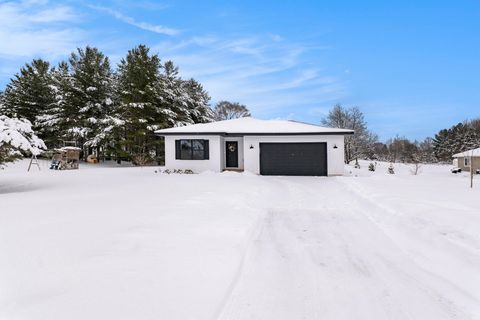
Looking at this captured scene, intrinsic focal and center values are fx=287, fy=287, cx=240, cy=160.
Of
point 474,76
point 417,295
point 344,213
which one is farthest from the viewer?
point 474,76

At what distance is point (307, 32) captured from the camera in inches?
704

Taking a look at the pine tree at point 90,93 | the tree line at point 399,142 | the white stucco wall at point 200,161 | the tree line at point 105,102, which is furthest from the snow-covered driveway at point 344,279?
the tree line at point 399,142

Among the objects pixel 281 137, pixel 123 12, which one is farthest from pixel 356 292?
pixel 123 12

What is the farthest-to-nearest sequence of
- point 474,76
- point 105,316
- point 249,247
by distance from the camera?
1. point 474,76
2. point 249,247
3. point 105,316

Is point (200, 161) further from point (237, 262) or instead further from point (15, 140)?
point (237, 262)

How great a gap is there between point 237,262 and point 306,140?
1349 cm

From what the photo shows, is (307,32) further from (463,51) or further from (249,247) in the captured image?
(249,247)

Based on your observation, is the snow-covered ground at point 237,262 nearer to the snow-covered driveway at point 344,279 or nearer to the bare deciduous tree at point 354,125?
the snow-covered driveway at point 344,279

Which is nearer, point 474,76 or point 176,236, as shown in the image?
point 176,236

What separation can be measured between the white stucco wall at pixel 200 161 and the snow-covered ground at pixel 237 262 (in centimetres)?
995

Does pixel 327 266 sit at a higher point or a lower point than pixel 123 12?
lower

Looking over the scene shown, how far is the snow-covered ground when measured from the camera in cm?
267

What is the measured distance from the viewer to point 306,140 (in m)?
16.4

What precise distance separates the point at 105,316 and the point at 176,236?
2211mm
